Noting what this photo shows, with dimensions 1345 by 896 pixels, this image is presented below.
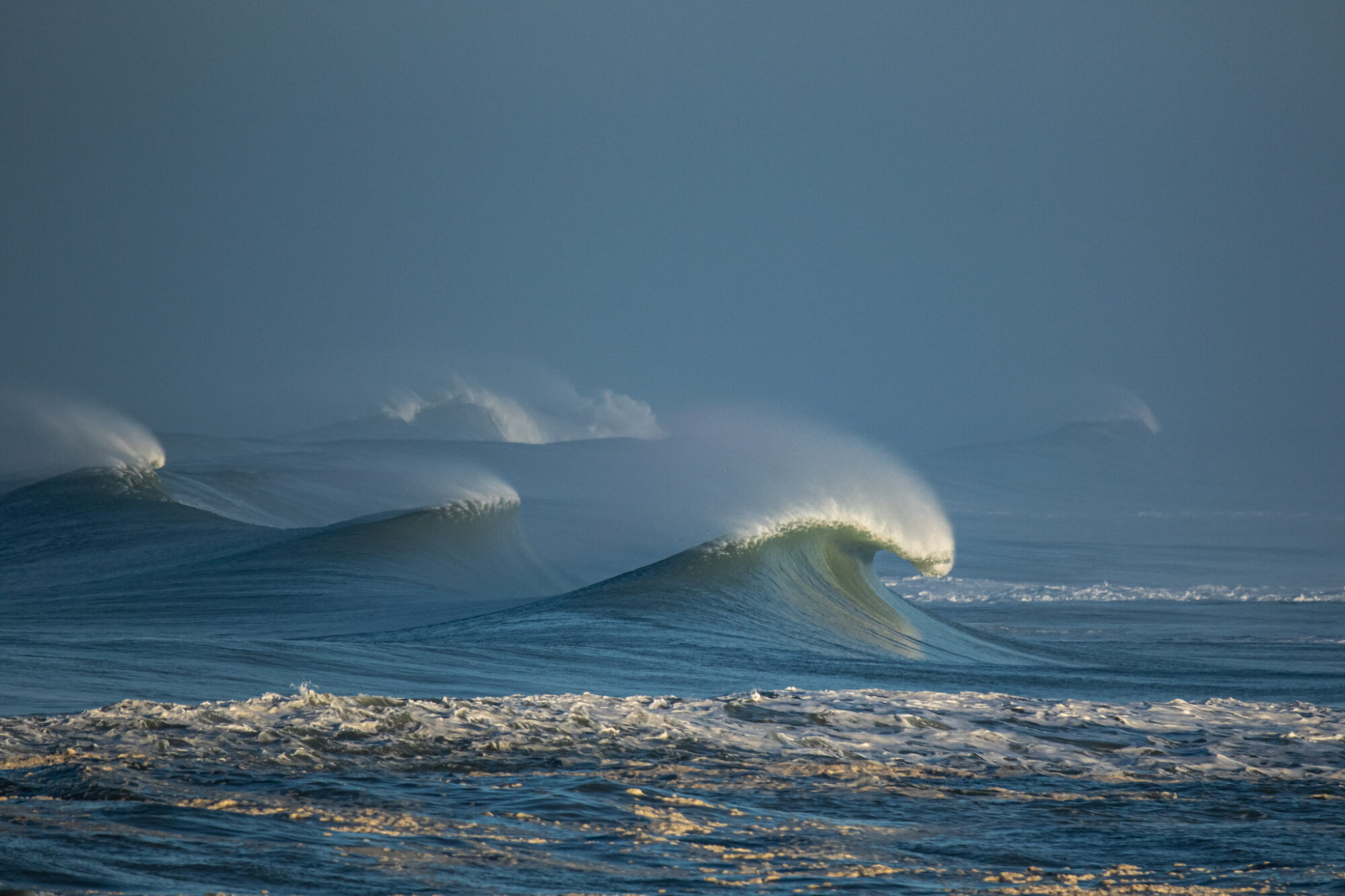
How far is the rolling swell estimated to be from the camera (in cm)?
980

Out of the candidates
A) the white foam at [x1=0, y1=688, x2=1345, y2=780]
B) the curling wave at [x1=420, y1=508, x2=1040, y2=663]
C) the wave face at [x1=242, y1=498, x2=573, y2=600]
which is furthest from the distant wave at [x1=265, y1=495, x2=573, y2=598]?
the white foam at [x1=0, y1=688, x2=1345, y2=780]

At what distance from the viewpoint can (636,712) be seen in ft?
18.0

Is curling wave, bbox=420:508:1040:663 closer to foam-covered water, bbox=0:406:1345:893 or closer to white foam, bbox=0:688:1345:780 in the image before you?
foam-covered water, bbox=0:406:1345:893

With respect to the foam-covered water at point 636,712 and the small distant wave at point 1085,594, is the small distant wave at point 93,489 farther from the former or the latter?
the small distant wave at point 1085,594

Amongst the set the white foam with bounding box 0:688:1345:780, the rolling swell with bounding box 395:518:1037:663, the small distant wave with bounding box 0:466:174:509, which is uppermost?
the small distant wave with bounding box 0:466:174:509

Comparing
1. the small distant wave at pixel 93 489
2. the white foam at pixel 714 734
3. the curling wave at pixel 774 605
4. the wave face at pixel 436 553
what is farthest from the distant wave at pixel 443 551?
the white foam at pixel 714 734

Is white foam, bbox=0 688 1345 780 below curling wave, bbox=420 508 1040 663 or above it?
below

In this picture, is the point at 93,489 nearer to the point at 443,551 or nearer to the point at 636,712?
the point at 443,551

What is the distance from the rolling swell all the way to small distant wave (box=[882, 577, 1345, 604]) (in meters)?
4.35

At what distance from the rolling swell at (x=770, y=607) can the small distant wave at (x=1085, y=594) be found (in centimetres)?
435

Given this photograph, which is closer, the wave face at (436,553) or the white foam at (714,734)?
the white foam at (714,734)

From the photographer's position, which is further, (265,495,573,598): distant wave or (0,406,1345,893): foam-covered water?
(265,495,573,598): distant wave

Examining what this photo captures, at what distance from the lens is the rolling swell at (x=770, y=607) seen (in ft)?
32.1

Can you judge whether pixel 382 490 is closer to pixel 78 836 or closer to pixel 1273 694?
pixel 1273 694
